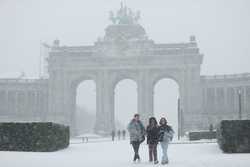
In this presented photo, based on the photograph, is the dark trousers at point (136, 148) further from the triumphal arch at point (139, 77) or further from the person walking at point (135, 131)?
the triumphal arch at point (139, 77)

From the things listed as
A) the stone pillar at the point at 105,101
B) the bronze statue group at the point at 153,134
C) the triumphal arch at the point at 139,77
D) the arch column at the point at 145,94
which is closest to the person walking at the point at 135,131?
the bronze statue group at the point at 153,134

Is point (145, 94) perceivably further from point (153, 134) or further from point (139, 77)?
point (153, 134)

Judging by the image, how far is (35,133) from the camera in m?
30.8

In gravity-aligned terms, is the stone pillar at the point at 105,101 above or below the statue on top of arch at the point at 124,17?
below

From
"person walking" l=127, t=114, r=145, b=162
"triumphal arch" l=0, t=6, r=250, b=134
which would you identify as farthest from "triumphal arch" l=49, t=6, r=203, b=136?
"person walking" l=127, t=114, r=145, b=162

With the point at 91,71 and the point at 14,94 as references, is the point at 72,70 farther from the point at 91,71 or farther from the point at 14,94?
the point at 14,94

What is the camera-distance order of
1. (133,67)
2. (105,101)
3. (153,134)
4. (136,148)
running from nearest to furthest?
(153,134)
(136,148)
(133,67)
(105,101)

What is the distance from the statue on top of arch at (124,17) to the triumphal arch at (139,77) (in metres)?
0.27

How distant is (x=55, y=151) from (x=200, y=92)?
214ft

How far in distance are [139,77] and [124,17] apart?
13731 mm

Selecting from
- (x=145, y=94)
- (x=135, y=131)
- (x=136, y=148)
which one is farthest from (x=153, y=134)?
(x=145, y=94)

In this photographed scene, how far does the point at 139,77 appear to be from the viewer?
308 feet

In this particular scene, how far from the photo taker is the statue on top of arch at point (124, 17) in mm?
98812

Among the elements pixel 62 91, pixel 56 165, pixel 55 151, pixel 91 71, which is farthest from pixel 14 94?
pixel 56 165
